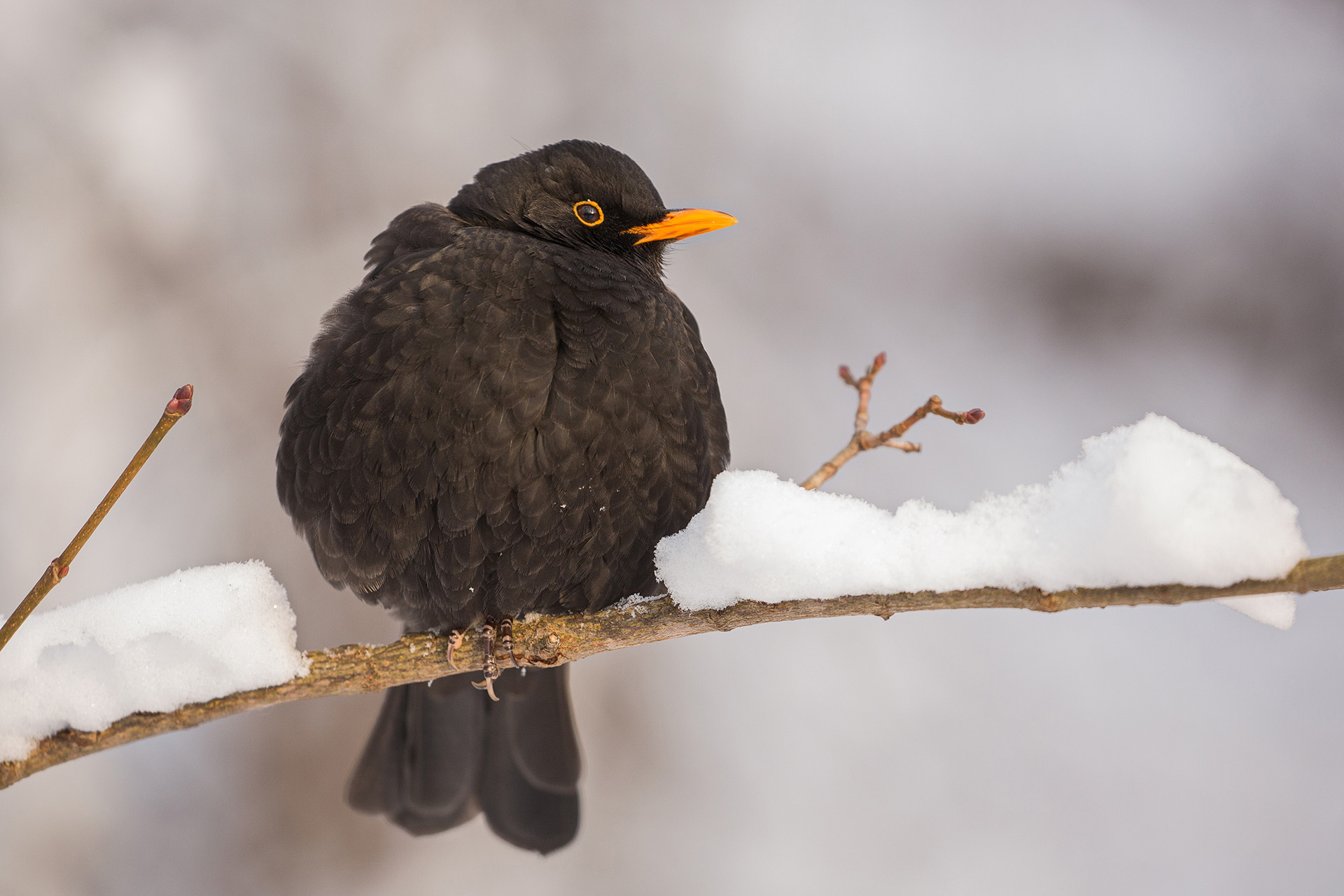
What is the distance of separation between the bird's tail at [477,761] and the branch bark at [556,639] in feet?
3.32

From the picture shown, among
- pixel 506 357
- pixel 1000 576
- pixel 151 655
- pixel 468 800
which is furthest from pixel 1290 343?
pixel 151 655

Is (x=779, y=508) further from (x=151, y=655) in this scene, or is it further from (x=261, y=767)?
(x=261, y=767)

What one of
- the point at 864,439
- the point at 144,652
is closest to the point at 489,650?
the point at 144,652

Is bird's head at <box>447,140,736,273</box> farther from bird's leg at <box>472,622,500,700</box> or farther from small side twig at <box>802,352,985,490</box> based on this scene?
bird's leg at <box>472,622,500,700</box>

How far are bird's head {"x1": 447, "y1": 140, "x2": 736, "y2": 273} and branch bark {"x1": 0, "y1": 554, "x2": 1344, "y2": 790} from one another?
113cm

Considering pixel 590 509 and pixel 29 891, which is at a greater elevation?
pixel 29 891

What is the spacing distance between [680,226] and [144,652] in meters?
1.79

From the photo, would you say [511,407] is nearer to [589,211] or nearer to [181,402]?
[589,211]

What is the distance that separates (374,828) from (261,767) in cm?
61

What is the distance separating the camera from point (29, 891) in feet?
13.0

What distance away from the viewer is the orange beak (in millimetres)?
2717

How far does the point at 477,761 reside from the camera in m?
3.46

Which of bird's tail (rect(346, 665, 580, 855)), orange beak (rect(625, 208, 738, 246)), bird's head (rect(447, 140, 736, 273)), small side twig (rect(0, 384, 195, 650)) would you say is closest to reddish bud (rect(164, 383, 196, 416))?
small side twig (rect(0, 384, 195, 650))

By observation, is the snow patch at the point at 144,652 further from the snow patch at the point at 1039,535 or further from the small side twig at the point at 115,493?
the snow patch at the point at 1039,535
